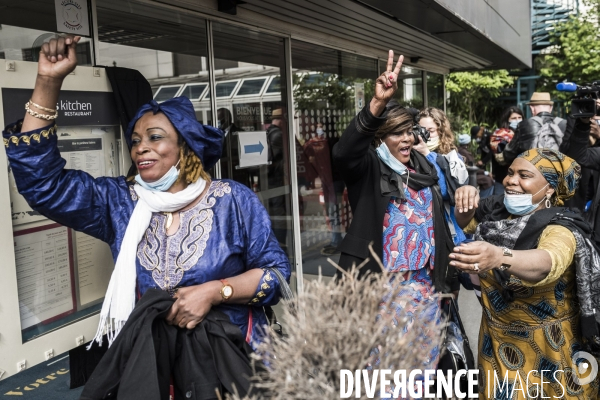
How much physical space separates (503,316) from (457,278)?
432mm

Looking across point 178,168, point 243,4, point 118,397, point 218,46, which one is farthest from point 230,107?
point 118,397

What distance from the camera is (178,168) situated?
252 cm

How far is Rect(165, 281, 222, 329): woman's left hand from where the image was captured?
7.41 feet

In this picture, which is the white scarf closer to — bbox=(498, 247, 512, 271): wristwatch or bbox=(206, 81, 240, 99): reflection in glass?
bbox=(498, 247, 512, 271): wristwatch

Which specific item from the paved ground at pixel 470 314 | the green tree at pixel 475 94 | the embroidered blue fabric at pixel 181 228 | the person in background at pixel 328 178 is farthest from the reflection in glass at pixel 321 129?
the green tree at pixel 475 94

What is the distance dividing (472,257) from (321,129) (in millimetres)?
5044

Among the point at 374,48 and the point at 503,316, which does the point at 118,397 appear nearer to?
the point at 503,316

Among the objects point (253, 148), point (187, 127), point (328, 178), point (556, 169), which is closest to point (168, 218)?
point (187, 127)

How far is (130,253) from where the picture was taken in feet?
7.88

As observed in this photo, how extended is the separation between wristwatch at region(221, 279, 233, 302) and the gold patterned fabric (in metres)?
1.34

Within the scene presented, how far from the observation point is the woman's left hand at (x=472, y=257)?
8.04ft

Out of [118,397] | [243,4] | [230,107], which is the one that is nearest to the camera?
[118,397]

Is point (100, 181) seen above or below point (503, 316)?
above

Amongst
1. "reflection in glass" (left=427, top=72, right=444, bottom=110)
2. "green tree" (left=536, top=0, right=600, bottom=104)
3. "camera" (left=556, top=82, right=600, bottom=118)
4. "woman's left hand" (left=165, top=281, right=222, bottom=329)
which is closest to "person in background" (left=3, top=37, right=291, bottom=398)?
"woman's left hand" (left=165, top=281, right=222, bottom=329)
